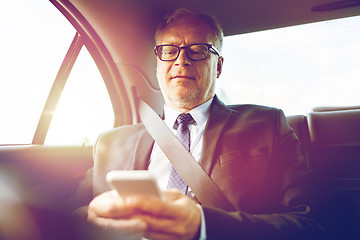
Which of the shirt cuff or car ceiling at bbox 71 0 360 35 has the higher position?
car ceiling at bbox 71 0 360 35

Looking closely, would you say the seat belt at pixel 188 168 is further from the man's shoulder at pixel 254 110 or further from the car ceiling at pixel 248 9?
the car ceiling at pixel 248 9

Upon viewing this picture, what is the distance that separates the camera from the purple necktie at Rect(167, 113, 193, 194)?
1.19 metres

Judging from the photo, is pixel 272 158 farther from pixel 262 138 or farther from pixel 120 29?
pixel 120 29

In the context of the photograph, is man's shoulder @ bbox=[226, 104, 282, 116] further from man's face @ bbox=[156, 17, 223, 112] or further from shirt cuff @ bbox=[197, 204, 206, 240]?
shirt cuff @ bbox=[197, 204, 206, 240]

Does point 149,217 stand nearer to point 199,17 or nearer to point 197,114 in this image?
point 197,114

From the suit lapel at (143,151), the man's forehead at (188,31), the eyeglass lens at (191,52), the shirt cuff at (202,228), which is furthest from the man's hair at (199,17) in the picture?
the shirt cuff at (202,228)

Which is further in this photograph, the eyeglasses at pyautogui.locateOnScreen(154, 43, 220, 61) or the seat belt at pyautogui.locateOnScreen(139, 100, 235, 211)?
the eyeglasses at pyautogui.locateOnScreen(154, 43, 220, 61)

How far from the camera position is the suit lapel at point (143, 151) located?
1.29 meters

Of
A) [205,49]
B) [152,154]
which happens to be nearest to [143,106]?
[152,154]

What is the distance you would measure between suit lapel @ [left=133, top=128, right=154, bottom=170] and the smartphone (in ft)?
2.44

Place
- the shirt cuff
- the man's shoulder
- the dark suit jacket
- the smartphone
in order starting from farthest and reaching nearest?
the man's shoulder
the dark suit jacket
the shirt cuff
the smartphone

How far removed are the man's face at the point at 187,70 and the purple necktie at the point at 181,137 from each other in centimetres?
12

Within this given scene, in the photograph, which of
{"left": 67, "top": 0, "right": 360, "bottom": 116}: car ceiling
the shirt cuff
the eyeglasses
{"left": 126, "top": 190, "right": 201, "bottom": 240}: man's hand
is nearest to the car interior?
{"left": 67, "top": 0, "right": 360, "bottom": 116}: car ceiling

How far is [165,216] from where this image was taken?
55cm
